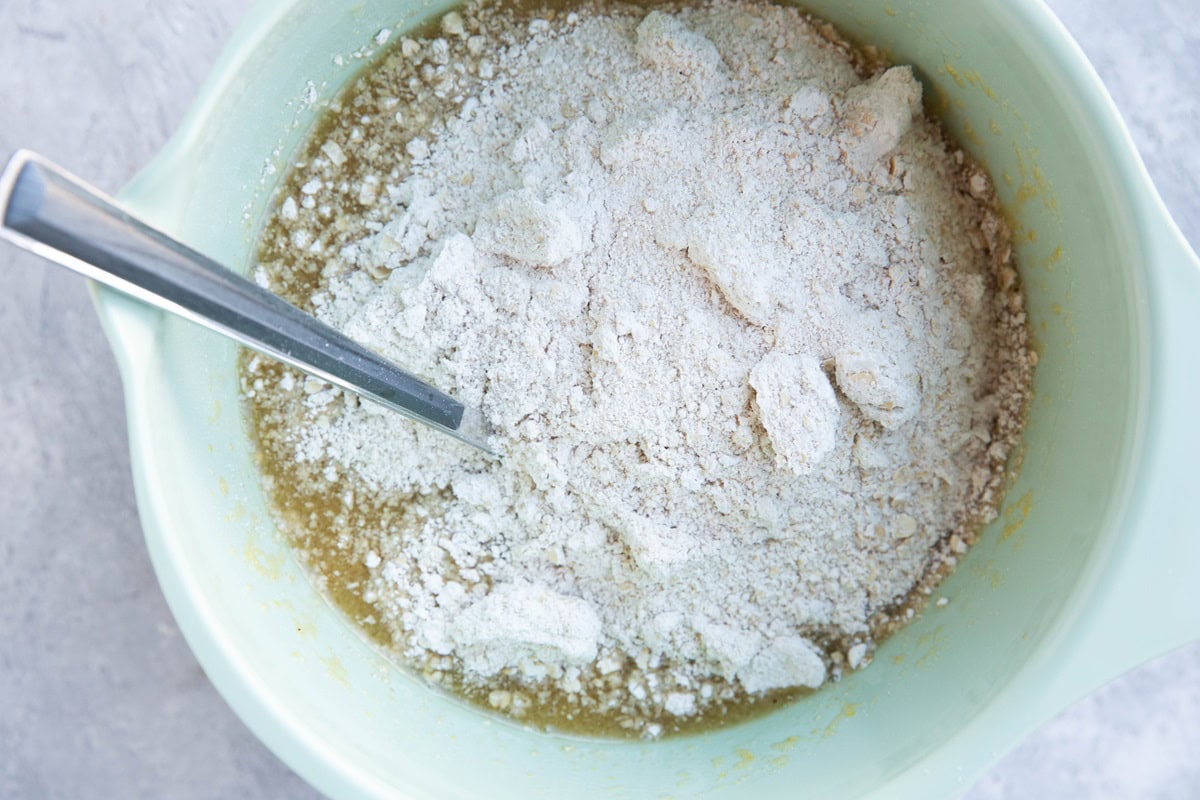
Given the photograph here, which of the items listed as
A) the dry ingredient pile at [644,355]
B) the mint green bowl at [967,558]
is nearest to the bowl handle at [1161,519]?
the mint green bowl at [967,558]

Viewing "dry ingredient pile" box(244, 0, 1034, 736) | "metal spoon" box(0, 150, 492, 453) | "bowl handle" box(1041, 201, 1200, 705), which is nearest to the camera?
"metal spoon" box(0, 150, 492, 453)

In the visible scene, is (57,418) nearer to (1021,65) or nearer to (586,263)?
(586,263)

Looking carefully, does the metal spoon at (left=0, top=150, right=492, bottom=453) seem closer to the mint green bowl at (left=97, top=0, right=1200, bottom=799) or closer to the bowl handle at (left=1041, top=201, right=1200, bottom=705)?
the mint green bowl at (left=97, top=0, right=1200, bottom=799)

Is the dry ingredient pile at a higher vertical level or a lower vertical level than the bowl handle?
lower

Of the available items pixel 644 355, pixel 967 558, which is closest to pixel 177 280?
pixel 644 355

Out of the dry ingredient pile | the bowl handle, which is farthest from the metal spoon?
the bowl handle
